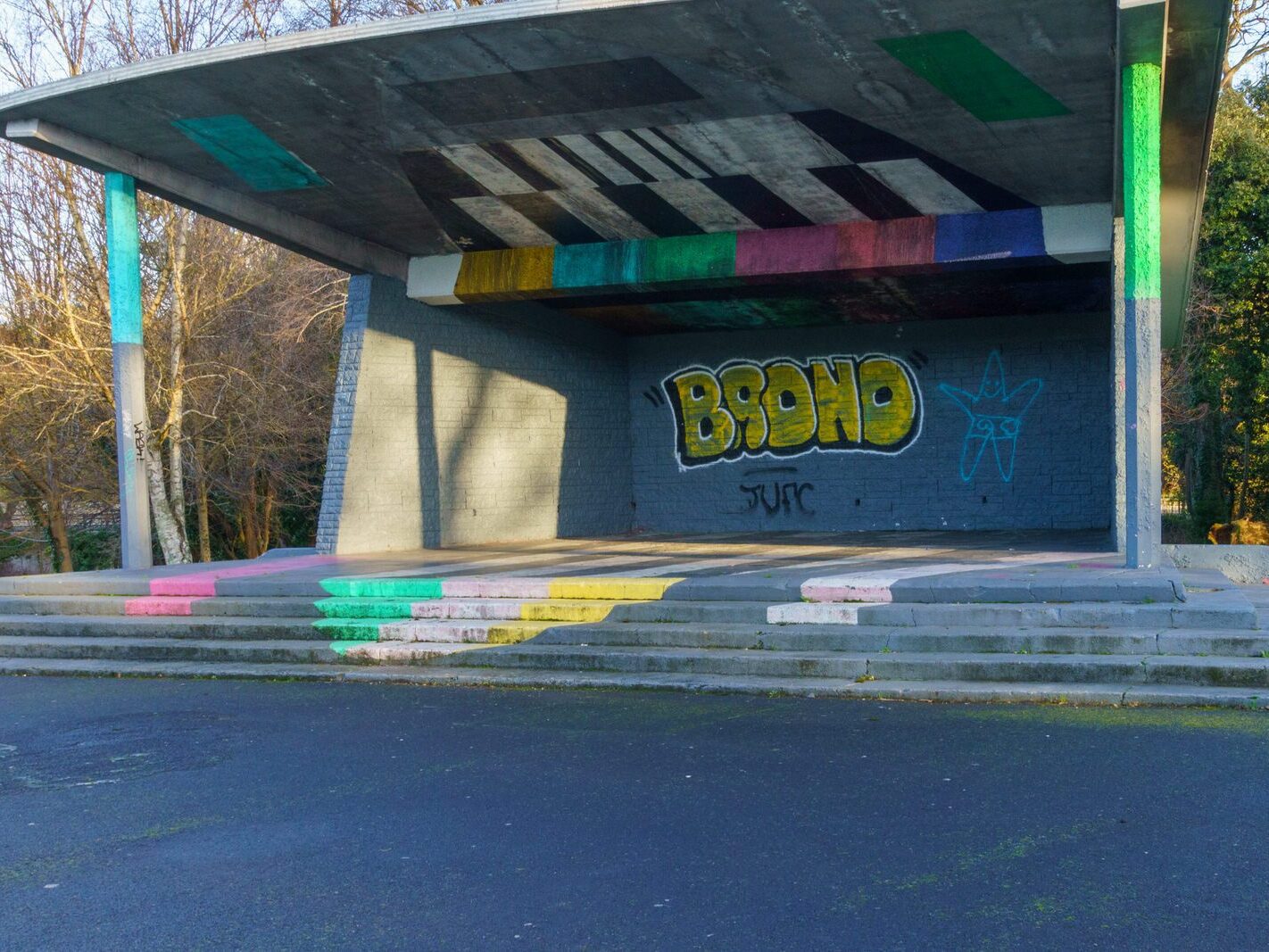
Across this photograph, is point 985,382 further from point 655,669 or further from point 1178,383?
point 655,669

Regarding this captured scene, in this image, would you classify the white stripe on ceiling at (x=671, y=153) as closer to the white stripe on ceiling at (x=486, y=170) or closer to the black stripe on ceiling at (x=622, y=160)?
the black stripe on ceiling at (x=622, y=160)

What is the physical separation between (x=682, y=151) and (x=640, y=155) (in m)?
0.44

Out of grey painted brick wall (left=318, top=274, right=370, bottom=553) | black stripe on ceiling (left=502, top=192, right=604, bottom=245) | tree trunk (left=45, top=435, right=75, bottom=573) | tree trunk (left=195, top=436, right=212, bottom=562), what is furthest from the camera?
tree trunk (left=45, top=435, right=75, bottom=573)

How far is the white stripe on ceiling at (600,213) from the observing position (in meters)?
13.2

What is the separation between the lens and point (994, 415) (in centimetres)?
1739

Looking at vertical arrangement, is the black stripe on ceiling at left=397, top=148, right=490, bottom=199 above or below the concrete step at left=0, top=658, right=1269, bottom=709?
above

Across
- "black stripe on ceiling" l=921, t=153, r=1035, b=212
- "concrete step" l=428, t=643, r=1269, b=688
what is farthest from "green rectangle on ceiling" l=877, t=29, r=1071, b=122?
"concrete step" l=428, t=643, r=1269, b=688

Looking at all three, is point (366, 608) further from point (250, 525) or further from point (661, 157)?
point (250, 525)

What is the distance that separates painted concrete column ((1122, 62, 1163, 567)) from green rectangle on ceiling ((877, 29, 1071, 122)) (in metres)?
0.96

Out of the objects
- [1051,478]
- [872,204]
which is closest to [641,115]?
[872,204]

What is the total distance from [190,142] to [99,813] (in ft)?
27.4

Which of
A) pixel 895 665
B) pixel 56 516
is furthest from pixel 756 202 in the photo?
pixel 56 516

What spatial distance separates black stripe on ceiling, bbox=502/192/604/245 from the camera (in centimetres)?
1344

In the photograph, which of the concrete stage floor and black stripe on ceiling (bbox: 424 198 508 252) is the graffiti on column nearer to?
the concrete stage floor
